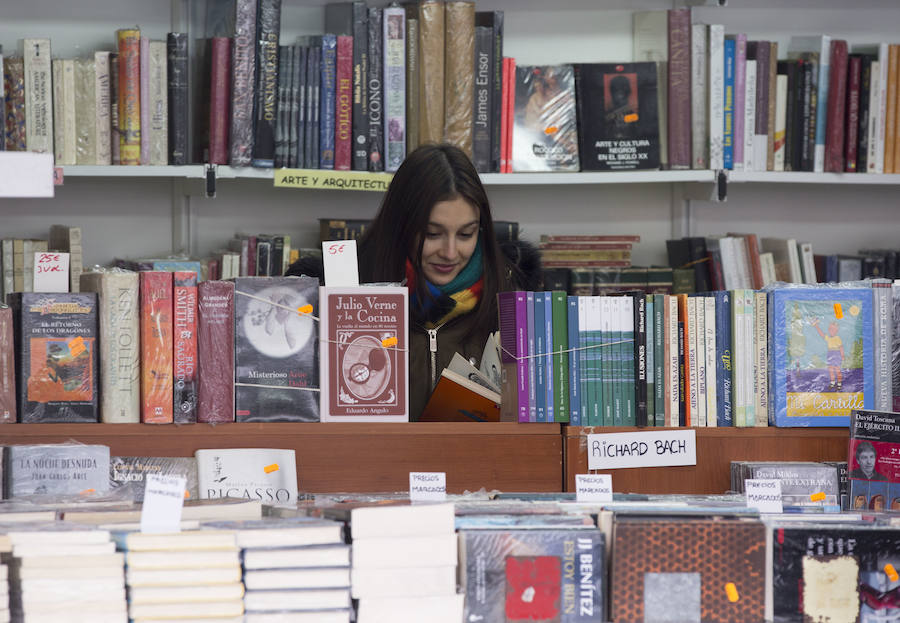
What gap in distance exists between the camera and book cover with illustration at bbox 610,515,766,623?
1372mm

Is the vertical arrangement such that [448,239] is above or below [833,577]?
above

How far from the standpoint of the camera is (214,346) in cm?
191

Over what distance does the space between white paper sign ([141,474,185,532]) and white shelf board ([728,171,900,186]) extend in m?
2.34

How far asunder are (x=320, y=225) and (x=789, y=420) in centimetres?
178

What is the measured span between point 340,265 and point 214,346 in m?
0.26

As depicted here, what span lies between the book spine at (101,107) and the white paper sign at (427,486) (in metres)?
1.86

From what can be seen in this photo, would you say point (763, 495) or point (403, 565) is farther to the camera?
point (763, 495)

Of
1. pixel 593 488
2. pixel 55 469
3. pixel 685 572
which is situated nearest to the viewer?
pixel 685 572

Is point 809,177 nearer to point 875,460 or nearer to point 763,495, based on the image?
point 875,460

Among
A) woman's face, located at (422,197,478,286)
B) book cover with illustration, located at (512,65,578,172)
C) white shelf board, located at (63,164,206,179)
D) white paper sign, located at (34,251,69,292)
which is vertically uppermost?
book cover with illustration, located at (512,65,578,172)

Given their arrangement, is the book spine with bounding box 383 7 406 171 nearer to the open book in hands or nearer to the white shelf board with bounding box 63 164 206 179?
the white shelf board with bounding box 63 164 206 179

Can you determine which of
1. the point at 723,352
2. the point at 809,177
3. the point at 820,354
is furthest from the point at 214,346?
the point at 809,177

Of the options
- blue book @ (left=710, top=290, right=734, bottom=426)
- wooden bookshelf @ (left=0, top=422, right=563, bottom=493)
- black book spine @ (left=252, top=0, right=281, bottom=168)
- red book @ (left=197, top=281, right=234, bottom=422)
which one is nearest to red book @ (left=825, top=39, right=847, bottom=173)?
blue book @ (left=710, top=290, right=734, bottom=426)

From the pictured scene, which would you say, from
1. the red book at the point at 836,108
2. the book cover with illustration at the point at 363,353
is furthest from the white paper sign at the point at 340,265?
the red book at the point at 836,108
